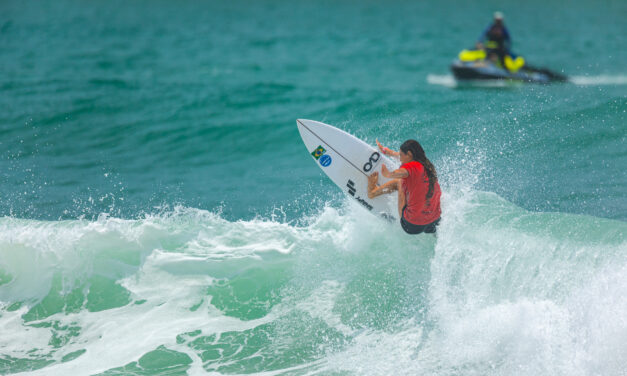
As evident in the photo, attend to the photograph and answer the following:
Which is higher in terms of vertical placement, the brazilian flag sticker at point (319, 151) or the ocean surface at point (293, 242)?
the brazilian flag sticker at point (319, 151)

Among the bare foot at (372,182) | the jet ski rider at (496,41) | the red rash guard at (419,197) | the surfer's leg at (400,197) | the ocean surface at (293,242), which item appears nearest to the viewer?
the ocean surface at (293,242)

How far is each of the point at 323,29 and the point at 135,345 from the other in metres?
35.2

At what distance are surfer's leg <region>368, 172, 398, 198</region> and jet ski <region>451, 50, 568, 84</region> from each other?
493 inches

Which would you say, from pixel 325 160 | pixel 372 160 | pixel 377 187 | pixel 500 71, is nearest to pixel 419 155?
pixel 377 187

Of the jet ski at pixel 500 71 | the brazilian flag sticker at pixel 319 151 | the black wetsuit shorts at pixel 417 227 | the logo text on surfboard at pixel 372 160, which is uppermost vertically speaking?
the jet ski at pixel 500 71

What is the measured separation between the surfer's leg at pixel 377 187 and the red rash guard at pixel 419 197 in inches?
11.5

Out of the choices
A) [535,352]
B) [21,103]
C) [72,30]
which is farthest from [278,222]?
[72,30]

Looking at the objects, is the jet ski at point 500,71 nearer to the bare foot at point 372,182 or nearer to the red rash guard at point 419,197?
the bare foot at point 372,182

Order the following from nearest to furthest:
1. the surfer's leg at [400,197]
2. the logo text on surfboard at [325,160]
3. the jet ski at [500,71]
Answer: the surfer's leg at [400,197]
the logo text on surfboard at [325,160]
the jet ski at [500,71]

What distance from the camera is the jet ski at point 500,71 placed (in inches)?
717

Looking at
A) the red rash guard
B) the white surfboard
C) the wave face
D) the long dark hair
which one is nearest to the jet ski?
the wave face

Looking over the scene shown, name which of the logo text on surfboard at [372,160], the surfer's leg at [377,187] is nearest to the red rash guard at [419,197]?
the surfer's leg at [377,187]

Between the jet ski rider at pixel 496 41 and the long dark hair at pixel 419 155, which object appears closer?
the long dark hair at pixel 419 155

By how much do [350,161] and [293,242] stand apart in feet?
4.00
